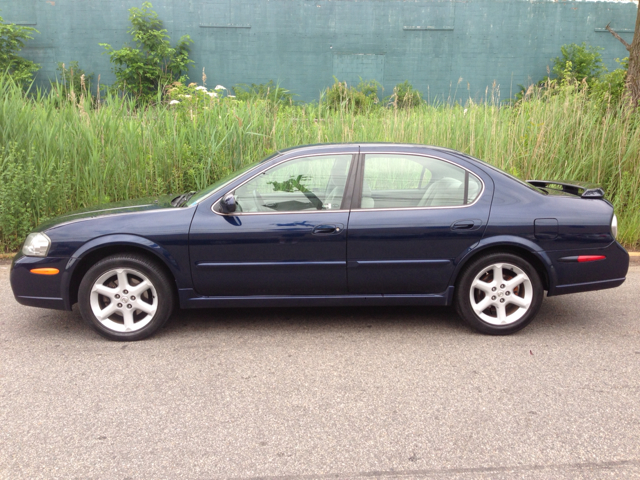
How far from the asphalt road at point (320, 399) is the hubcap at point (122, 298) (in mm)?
180

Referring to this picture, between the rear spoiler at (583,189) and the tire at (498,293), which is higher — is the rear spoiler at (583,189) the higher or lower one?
the higher one

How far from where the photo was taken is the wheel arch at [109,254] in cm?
406

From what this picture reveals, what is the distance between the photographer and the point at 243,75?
22.0 metres

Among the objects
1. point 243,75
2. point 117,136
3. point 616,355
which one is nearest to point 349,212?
point 616,355

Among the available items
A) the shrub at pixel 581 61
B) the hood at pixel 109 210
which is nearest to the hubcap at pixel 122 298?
→ the hood at pixel 109 210

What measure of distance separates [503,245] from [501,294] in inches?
15.1

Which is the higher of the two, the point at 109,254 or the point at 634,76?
the point at 634,76

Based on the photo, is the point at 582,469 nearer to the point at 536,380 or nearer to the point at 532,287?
the point at 536,380

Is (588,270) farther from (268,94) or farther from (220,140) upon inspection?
(268,94)

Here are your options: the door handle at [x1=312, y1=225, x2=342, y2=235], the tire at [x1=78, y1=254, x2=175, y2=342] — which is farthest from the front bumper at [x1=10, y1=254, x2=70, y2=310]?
the door handle at [x1=312, y1=225, x2=342, y2=235]

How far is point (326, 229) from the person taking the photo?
413 centimetres

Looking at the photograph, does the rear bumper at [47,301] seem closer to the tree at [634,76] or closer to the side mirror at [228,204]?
the side mirror at [228,204]

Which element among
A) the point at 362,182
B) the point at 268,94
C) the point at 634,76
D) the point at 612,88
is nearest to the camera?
the point at 362,182

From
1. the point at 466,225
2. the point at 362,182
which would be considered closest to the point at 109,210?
the point at 362,182
